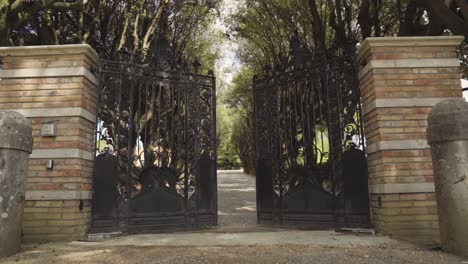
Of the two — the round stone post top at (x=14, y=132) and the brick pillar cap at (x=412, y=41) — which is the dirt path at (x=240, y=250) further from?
the brick pillar cap at (x=412, y=41)

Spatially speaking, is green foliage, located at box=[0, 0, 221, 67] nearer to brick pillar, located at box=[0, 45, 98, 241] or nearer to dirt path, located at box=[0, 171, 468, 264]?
brick pillar, located at box=[0, 45, 98, 241]

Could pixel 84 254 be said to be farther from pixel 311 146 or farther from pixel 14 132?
pixel 311 146

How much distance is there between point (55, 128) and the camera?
17.7ft

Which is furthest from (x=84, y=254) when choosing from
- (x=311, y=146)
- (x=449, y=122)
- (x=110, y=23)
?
(x=110, y=23)

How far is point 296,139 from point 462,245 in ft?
11.2

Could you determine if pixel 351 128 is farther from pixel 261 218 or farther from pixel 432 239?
pixel 261 218

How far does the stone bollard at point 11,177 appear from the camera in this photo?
4098mm

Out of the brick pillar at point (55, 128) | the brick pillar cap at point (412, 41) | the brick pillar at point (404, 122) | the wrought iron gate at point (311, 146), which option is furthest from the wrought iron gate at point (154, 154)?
A: the brick pillar cap at point (412, 41)

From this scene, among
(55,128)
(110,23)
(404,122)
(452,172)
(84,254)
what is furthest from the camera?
(110,23)

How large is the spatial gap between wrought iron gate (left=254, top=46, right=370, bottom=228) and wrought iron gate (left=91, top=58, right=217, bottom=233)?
117 centimetres

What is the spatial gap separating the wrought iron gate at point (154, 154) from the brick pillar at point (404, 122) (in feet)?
9.97

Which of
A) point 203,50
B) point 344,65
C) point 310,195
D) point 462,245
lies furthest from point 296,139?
point 203,50

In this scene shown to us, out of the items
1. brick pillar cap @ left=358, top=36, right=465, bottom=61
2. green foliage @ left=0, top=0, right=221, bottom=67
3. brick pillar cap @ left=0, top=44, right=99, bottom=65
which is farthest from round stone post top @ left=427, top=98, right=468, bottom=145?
green foliage @ left=0, top=0, right=221, bottom=67

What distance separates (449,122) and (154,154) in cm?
479
